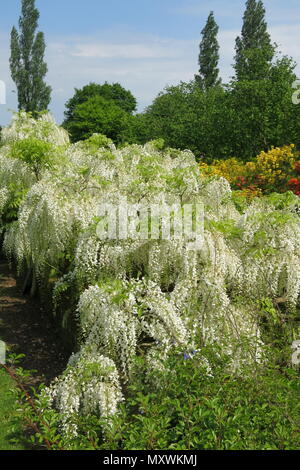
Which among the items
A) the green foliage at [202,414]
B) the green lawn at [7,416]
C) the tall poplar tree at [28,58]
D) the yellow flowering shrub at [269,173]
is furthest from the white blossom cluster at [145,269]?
the tall poplar tree at [28,58]

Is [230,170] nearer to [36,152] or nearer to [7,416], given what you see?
[36,152]

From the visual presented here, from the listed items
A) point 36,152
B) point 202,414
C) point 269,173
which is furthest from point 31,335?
point 269,173

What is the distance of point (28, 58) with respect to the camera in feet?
107

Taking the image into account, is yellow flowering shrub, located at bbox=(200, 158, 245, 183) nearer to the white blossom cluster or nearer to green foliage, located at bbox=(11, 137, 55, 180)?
the white blossom cluster

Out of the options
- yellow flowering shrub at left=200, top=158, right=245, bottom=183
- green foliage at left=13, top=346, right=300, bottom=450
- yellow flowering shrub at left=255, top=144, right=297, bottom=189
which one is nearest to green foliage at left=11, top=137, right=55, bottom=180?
green foliage at left=13, top=346, right=300, bottom=450

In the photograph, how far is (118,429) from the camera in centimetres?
321

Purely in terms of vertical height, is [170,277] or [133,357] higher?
[170,277]

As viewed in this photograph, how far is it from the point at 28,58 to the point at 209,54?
1239 cm

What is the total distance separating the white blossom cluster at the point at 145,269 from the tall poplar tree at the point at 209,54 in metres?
28.3

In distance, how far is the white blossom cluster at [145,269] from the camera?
13.3 feet

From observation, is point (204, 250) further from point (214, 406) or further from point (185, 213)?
point (214, 406)

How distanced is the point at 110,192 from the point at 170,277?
164 cm

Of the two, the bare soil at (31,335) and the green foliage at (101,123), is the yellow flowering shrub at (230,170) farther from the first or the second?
the green foliage at (101,123)
